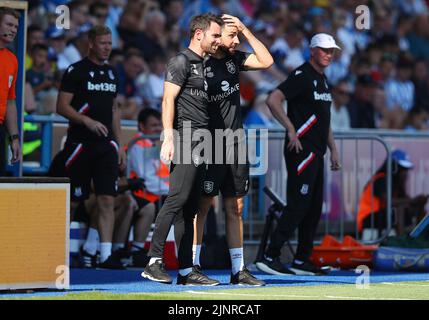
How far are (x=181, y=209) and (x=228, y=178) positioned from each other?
507 mm

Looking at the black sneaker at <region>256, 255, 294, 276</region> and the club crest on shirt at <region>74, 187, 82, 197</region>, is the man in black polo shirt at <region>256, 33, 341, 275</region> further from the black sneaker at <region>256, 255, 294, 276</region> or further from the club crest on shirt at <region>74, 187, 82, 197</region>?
the club crest on shirt at <region>74, 187, 82, 197</region>

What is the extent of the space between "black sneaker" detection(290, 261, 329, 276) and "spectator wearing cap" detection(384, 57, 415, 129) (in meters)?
9.40

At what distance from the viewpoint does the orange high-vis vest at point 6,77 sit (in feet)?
36.3

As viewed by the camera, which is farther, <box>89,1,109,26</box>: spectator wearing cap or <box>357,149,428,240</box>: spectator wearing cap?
<box>89,1,109,26</box>: spectator wearing cap

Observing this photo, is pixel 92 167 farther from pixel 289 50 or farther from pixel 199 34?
pixel 289 50

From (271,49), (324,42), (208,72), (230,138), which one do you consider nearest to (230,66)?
(208,72)

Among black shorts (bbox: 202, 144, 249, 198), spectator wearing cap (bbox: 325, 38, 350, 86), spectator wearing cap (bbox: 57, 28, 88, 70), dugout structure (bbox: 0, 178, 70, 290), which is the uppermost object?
spectator wearing cap (bbox: 325, 38, 350, 86)

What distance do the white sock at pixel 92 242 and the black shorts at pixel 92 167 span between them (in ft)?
1.78

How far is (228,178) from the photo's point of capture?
10.4 m

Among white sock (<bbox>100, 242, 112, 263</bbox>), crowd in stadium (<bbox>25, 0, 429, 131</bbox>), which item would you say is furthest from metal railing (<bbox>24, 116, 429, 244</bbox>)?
white sock (<bbox>100, 242, 112, 263</bbox>)

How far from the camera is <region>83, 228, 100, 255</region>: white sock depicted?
1296 cm

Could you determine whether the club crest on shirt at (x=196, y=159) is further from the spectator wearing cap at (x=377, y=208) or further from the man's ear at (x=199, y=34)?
the spectator wearing cap at (x=377, y=208)
